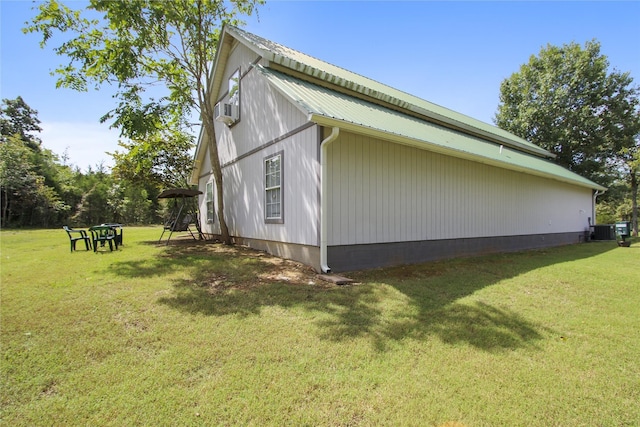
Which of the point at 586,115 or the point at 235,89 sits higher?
the point at 586,115

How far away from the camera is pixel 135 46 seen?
8922mm

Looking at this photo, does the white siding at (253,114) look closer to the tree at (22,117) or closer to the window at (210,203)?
the window at (210,203)

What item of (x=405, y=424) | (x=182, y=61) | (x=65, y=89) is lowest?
(x=405, y=424)

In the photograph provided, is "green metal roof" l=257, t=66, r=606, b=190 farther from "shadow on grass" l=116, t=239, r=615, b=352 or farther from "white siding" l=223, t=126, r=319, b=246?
"shadow on grass" l=116, t=239, r=615, b=352

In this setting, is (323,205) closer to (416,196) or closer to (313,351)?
(416,196)

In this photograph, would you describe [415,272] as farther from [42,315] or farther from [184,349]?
[42,315]

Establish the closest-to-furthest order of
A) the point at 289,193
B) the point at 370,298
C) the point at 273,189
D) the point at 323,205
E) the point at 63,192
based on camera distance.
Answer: the point at 370,298 < the point at 323,205 < the point at 289,193 < the point at 273,189 < the point at 63,192

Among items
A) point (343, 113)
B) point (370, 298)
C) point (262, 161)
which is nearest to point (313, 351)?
point (370, 298)

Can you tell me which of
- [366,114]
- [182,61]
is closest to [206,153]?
[182,61]

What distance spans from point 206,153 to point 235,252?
6.81 m

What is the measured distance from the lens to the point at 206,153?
13.3 meters

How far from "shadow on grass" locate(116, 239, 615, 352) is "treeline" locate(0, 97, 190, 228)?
10.9 meters

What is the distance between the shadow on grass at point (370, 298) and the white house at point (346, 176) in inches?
30.9

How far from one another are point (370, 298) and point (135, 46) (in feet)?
32.2
